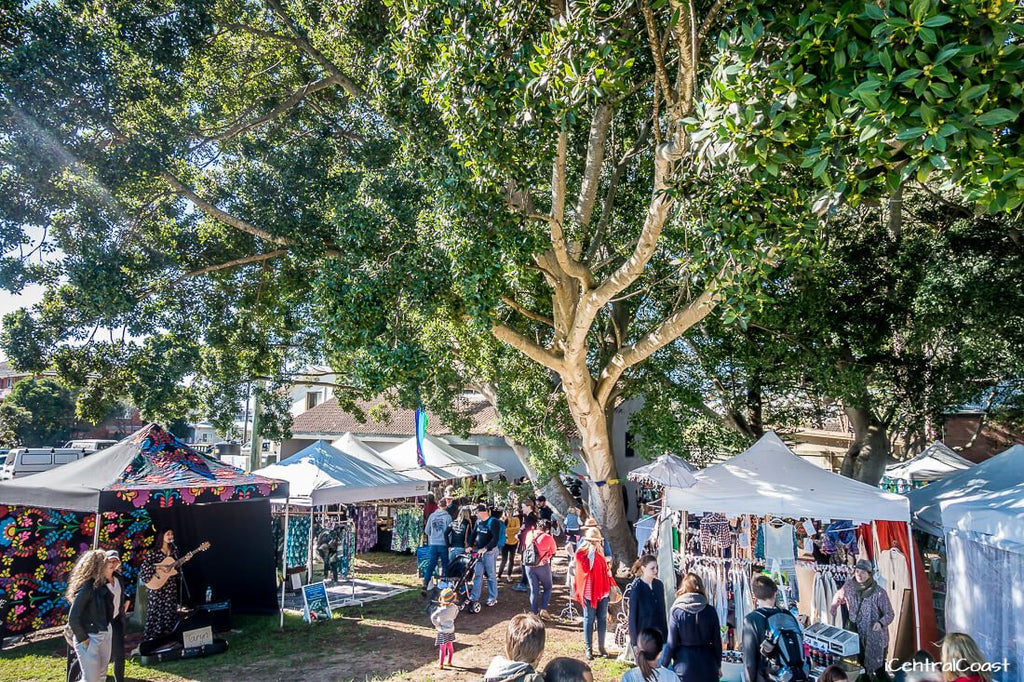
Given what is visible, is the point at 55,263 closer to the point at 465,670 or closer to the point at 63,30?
the point at 63,30

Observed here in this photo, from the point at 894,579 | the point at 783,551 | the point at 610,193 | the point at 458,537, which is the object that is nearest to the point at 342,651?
the point at 458,537

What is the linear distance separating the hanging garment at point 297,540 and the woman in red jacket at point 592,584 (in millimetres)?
6673

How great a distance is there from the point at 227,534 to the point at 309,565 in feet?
6.22

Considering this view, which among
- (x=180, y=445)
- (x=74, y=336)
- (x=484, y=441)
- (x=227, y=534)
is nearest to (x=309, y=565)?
(x=227, y=534)

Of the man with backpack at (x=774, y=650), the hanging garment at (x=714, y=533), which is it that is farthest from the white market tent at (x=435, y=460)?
the man with backpack at (x=774, y=650)

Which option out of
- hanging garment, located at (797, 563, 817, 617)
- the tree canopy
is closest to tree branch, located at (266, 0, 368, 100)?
the tree canopy

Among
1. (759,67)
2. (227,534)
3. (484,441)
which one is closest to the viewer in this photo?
(759,67)

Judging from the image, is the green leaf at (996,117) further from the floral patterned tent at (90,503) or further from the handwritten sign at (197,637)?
the handwritten sign at (197,637)

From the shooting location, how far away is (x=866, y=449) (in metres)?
17.2

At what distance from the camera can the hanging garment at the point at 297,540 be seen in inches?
476

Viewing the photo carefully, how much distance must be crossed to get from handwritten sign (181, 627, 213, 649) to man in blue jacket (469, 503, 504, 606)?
391cm

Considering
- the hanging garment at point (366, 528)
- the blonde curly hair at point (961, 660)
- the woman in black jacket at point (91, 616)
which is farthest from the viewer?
the hanging garment at point (366, 528)

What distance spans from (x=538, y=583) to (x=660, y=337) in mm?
4334

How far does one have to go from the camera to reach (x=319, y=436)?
104 feet
